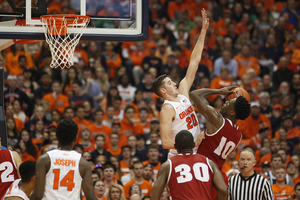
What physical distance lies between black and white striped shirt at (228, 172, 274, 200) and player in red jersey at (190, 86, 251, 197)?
0.47 meters

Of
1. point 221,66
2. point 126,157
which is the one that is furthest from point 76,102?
point 221,66

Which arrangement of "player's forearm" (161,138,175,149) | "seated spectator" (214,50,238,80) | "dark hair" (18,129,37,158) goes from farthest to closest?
"seated spectator" (214,50,238,80)
"dark hair" (18,129,37,158)
"player's forearm" (161,138,175,149)

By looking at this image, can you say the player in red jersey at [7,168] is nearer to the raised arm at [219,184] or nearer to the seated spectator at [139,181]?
the raised arm at [219,184]

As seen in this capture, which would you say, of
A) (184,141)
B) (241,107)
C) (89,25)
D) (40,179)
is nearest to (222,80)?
(89,25)

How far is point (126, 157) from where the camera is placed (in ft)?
31.9

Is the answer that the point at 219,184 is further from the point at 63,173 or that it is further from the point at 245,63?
the point at 245,63

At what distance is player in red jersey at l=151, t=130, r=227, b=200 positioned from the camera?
5172mm

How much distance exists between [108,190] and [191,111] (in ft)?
9.35

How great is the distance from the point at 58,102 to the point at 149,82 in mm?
2278

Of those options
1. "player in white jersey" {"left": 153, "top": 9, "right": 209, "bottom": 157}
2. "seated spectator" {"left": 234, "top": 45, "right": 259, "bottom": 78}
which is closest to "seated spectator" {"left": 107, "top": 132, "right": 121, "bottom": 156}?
"player in white jersey" {"left": 153, "top": 9, "right": 209, "bottom": 157}

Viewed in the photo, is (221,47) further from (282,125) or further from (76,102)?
(76,102)

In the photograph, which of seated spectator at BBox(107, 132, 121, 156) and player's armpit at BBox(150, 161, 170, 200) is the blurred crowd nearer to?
seated spectator at BBox(107, 132, 121, 156)

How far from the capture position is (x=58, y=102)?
11227 mm

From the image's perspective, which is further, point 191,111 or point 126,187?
point 126,187
